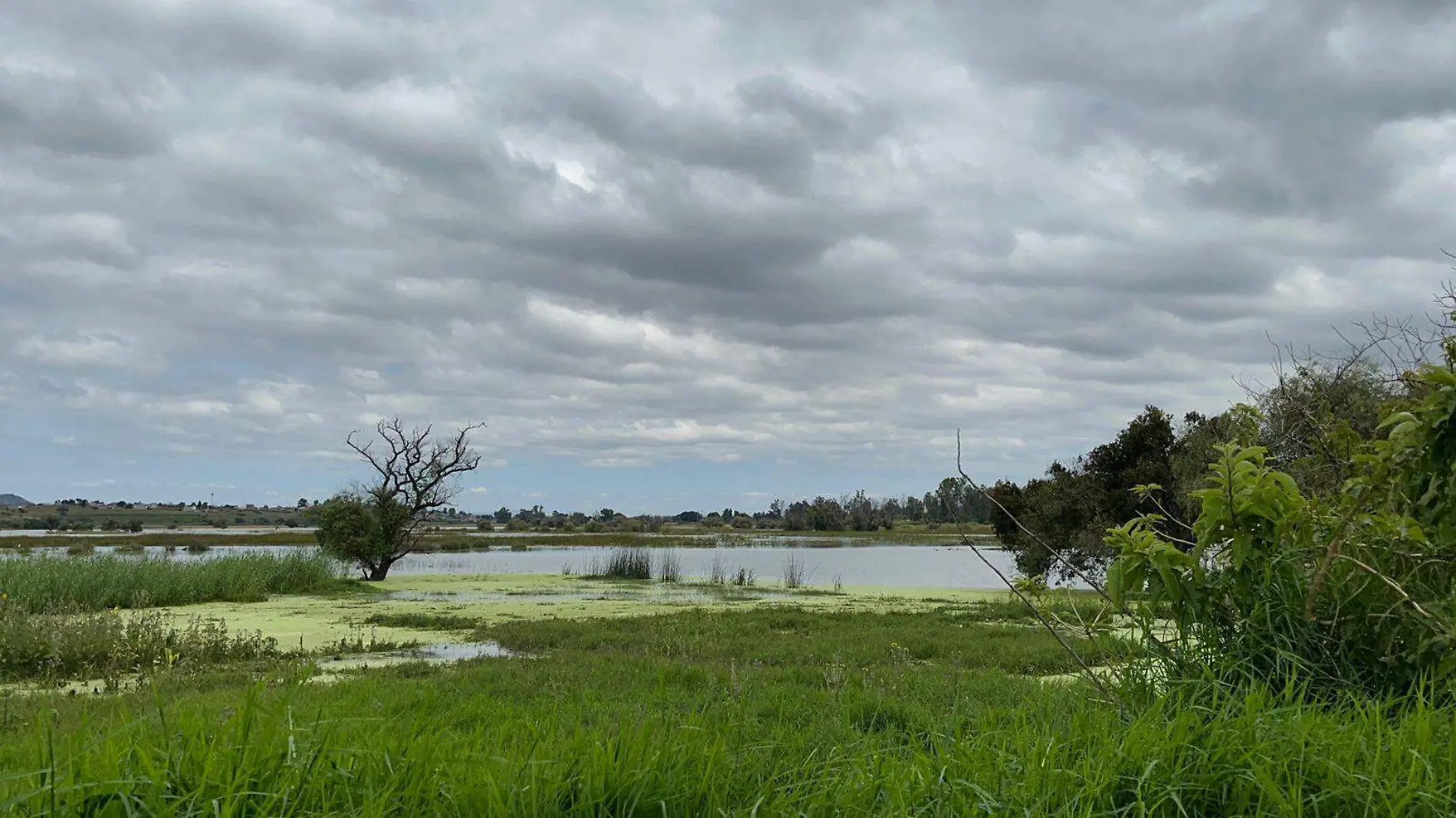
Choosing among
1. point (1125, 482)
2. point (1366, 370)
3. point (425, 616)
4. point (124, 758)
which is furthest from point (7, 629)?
point (1125, 482)

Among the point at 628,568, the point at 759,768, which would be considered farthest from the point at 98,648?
the point at 628,568

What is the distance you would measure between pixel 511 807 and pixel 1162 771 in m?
2.03

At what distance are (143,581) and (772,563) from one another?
25136 mm

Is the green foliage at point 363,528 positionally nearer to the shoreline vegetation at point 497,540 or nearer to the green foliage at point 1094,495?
the shoreline vegetation at point 497,540

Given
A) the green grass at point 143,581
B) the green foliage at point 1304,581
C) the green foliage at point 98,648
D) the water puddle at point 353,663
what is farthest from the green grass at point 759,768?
the green grass at point 143,581

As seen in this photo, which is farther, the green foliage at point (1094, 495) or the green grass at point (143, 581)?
the green foliage at point (1094, 495)

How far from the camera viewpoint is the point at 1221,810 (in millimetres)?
2740

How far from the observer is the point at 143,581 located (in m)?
16.0

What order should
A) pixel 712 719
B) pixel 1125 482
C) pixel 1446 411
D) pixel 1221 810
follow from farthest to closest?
1. pixel 1125 482
2. pixel 712 719
3. pixel 1446 411
4. pixel 1221 810

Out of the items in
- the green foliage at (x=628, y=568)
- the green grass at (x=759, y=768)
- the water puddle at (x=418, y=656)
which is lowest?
the green foliage at (x=628, y=568)

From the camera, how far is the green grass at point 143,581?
14.5 m

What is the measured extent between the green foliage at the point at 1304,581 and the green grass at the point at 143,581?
13575 mm

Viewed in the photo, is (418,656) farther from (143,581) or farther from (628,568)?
(628,568)

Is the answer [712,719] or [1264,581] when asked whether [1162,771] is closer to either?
[1264,581]
